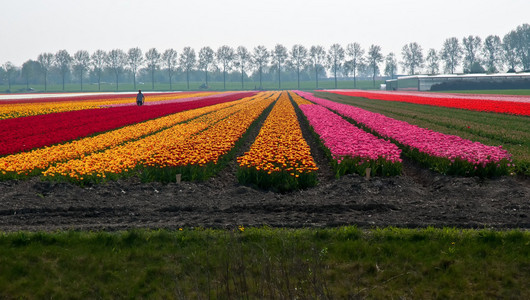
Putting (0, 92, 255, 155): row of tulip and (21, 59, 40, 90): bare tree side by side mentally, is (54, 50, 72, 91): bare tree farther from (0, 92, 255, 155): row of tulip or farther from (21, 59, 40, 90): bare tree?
(0, 92, 255, 155): row of tulip

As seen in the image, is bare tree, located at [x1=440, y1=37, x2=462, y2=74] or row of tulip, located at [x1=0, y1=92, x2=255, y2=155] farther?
bare tree, located at [x1=440, y1=37, x2=462, y2=74]

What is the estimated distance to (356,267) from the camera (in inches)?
272

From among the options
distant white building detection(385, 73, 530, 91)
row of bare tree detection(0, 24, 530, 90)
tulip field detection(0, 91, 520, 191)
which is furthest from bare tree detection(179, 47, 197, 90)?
tulip field detection(0, 91, 520, 191)

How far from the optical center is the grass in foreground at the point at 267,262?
20.9 ft

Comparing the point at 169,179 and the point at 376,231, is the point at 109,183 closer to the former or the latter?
the point at 169,179

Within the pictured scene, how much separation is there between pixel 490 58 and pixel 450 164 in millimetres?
169330

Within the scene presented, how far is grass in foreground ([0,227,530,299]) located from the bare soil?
827mm

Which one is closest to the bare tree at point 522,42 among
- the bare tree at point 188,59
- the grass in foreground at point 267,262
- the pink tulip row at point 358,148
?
the bare tree at point 188,59

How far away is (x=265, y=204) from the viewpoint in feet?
32.9

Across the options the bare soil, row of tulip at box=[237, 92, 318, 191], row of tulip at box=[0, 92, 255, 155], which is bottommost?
the bare soil

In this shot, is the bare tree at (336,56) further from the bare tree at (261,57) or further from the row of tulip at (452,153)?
the row of tulip at (452,153)

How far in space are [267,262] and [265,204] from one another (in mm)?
3975

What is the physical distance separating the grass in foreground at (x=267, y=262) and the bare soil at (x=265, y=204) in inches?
32.5

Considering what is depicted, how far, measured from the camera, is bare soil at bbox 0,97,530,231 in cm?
877
